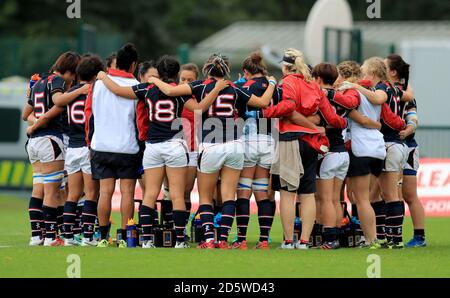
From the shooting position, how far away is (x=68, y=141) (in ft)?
49.8

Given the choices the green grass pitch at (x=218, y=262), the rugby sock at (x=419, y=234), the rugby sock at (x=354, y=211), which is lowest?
the rugby sock at (x=419, y=234)

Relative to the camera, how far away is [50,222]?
49.0ft

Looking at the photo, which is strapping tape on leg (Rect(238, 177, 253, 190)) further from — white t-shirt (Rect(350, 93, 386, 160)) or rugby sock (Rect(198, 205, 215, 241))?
white t-shirt (Rect(350, 93, 386, 160))

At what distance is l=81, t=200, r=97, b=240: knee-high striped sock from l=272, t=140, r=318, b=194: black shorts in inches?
85.6

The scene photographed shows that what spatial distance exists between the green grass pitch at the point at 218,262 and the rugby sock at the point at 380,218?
0.63 meters

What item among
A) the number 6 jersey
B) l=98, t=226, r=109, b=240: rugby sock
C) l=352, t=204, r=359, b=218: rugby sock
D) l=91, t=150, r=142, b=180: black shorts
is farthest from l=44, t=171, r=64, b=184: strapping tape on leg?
l=352, t=204, r=359, b=218: rugby sock

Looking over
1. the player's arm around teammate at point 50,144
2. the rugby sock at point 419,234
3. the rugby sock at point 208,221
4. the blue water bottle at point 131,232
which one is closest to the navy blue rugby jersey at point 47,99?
the player's arm around teammate at point 50,144

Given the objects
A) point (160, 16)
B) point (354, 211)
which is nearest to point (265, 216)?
point (354, 211)

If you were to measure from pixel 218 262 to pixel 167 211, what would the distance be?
280 cm

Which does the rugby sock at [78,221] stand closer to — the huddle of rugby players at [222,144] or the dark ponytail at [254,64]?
the huddle of rugby players at [222,144]

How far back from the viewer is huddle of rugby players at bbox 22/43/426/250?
46.4 ft

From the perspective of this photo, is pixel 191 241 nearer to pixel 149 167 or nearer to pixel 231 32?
pixel 149 167

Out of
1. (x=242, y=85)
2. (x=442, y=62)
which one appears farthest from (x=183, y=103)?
(x=442, y=62)

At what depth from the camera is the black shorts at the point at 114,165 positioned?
47.2 feet
